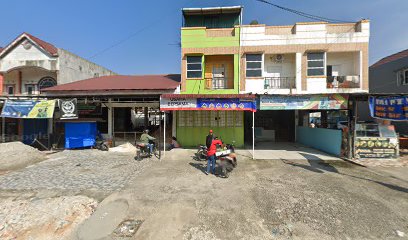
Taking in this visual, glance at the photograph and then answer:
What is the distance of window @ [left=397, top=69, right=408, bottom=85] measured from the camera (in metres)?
16.2

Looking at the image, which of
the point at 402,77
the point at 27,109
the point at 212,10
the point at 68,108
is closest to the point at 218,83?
the point at 212,10

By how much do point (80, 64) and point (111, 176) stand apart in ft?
50.9

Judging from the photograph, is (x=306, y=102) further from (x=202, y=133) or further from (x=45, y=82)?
(x=45, y=82)

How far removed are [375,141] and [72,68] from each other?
23014 millimetres

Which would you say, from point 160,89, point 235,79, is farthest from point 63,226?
point 235,79

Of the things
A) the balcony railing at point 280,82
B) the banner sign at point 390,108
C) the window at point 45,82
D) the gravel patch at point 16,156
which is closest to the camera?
the gravel patch at point 16,156

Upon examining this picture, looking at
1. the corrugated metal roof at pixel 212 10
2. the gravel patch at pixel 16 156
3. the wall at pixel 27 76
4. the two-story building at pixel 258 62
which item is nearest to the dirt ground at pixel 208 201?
the gravel patch at pixel 16 156

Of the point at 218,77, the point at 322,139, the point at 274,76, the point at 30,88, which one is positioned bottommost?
the point at 322,139

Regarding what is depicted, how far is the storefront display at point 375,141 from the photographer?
969cm

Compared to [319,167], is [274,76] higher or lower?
higher

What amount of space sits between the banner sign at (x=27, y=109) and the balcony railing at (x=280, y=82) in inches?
556

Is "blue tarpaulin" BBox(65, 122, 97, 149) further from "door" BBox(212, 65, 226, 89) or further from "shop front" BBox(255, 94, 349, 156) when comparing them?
"shop front" BBox(255, 94, 349, 156)

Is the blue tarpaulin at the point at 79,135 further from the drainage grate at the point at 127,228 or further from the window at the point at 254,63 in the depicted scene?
the window at the point at 254,63

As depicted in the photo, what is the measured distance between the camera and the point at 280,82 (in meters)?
13.5
